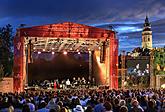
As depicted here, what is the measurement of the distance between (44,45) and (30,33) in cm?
579

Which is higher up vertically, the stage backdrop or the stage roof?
the stage roof

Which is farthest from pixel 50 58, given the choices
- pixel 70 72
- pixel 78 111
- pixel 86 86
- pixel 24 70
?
pixel 78 111

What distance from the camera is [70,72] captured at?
3900 centimetres

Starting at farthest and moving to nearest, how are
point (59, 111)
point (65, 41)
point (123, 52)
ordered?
point (123, 52) < point (65, 41) < point (59, 111)

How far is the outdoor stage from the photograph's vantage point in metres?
30.1

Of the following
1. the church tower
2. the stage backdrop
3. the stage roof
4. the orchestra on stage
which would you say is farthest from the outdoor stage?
the church tower

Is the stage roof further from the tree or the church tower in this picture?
the church tower

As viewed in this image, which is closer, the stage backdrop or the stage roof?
the stage roof

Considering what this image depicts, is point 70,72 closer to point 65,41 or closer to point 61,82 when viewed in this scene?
point 61,82

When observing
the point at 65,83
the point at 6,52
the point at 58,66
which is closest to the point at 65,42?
the point at 65,83

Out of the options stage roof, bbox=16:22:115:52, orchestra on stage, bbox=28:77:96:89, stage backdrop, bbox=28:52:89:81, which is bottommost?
orchestra on stage, bbox=28:77:96:89

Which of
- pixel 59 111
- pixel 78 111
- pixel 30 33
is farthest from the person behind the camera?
pixel 30 33

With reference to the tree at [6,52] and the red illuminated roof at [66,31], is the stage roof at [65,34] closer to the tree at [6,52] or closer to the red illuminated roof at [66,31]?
the red illuminated roof at [66,31]

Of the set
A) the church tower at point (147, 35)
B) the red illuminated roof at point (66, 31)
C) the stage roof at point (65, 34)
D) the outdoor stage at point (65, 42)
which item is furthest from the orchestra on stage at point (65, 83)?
the church tower at point (147, 35)
